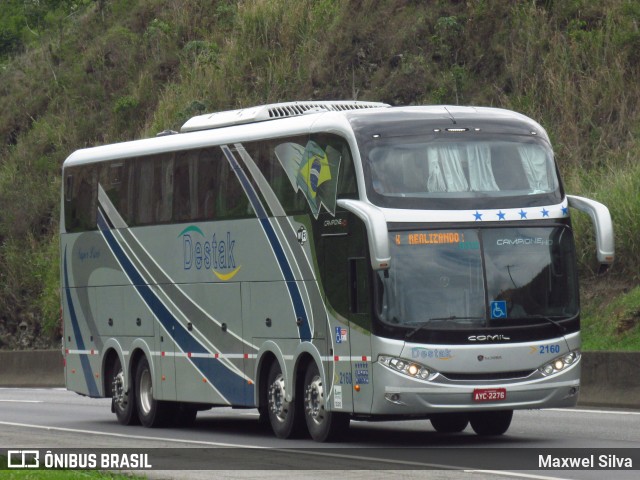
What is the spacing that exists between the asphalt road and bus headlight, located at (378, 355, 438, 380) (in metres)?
0.82

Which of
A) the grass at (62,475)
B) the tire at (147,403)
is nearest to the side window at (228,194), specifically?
the tire at (147,403)

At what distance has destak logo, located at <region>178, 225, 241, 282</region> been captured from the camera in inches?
793

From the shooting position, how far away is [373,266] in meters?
16.5

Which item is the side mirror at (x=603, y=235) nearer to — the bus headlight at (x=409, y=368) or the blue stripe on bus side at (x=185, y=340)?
the bus headlight at (x=409, y=368)

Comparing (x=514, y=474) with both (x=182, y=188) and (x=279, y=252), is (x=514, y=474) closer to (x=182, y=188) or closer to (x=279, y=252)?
(x=279, y=252)

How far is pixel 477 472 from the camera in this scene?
1383 centimetres

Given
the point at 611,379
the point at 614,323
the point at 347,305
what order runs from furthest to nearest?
the point at 614,323 → the point at 611,379 → the point at 347,305

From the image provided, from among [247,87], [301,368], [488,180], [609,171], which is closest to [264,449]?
[301,368]

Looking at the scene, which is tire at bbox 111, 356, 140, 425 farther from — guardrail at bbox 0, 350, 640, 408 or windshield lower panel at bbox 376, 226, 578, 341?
windshield lower panel at bbox 376, 226, 578, 341

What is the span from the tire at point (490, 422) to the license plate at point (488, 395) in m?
1.92

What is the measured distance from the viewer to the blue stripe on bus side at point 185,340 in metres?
20.0

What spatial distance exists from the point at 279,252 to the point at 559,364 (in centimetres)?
394

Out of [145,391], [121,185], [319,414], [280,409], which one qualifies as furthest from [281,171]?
[145,391]

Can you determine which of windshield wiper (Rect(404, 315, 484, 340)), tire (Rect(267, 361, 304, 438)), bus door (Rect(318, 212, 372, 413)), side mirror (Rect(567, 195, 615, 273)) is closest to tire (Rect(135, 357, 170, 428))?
tire (Rect(267, 361, 304, 438))
